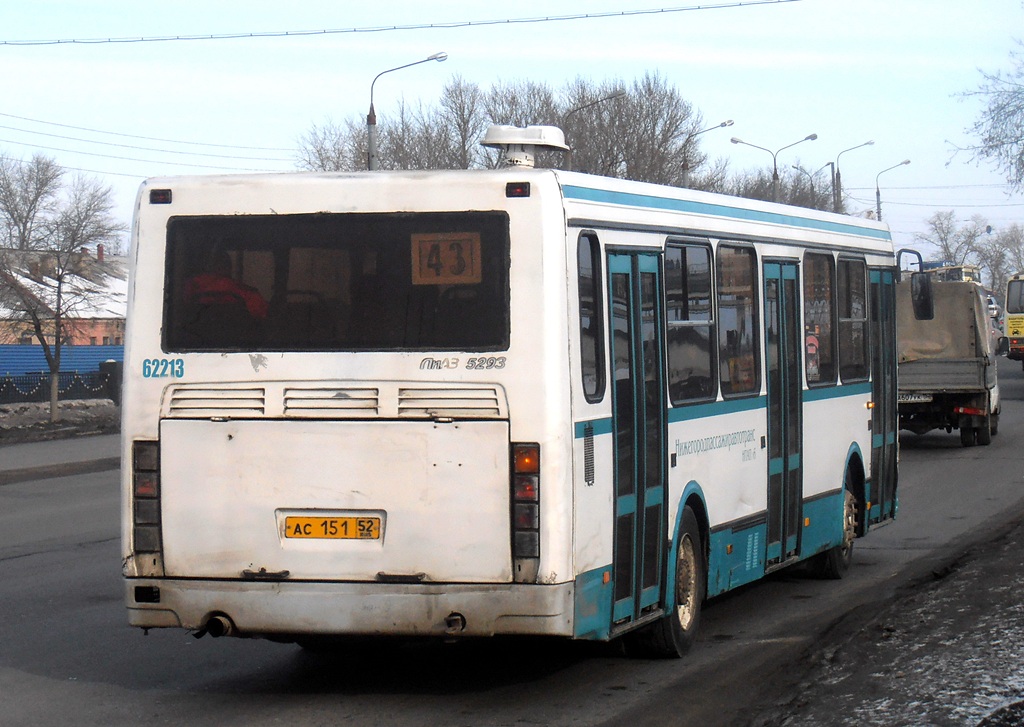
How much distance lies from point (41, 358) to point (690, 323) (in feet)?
183

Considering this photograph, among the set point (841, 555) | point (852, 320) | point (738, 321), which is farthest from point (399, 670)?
point (852, 320)

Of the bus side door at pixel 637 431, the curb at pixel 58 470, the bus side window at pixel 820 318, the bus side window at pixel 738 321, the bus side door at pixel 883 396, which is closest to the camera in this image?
the bus side door at pixel 637 431

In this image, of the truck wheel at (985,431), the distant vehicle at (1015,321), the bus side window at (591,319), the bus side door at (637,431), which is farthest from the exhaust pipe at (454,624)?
the distant vehicle at (1015,321)

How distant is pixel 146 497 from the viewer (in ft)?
23.0

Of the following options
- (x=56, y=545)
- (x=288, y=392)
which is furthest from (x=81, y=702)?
(x=56, y=545)

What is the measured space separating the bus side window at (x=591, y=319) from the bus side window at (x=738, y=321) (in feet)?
6.13

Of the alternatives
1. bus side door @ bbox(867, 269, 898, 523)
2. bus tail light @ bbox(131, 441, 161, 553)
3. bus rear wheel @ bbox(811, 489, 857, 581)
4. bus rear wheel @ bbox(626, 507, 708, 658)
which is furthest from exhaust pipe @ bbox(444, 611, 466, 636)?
bus side door @ bbox(867, 269, 898, 523)

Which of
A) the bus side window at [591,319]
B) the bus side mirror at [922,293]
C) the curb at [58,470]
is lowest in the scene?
the curb at [58,470]

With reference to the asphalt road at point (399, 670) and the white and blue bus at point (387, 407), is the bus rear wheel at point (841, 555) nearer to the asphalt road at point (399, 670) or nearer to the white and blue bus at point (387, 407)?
the asphalt road at point (399, 670)

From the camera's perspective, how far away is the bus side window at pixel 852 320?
37.6ft

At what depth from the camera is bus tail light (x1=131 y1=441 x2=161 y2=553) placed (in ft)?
22.9

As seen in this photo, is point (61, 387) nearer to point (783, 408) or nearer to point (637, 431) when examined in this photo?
point (783, 408)

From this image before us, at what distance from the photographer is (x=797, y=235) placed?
10.4m

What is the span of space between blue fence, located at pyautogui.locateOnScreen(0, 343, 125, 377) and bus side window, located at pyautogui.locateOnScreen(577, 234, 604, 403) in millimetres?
52367
